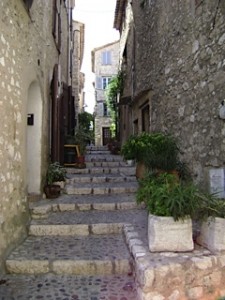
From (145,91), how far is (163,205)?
5325mm

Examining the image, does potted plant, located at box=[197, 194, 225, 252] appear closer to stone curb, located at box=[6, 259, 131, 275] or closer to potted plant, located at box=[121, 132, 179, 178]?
stone curb, located at box=[6, 259, 131, 275]

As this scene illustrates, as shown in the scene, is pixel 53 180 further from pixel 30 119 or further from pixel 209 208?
pixel 209 208

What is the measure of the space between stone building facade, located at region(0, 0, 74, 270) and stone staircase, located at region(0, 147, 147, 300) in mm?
296

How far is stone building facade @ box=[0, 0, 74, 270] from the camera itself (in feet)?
12.0

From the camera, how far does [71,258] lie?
145 inches

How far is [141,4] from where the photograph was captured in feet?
29.9

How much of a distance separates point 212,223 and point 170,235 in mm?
435

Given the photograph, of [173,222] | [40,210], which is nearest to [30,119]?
[40,210]

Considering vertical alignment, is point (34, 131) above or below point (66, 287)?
above

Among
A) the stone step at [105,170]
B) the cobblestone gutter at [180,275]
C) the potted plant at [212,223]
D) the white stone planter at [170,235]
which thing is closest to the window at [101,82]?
the stone step at [105,170]

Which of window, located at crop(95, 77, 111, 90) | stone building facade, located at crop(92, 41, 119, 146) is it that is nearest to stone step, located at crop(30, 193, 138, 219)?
stone building facade, located at crop(92, 41, 119, 146)

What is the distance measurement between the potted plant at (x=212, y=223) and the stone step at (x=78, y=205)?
2213mm

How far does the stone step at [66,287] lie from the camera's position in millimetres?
3064

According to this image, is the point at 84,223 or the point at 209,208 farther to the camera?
the point at 84,223
